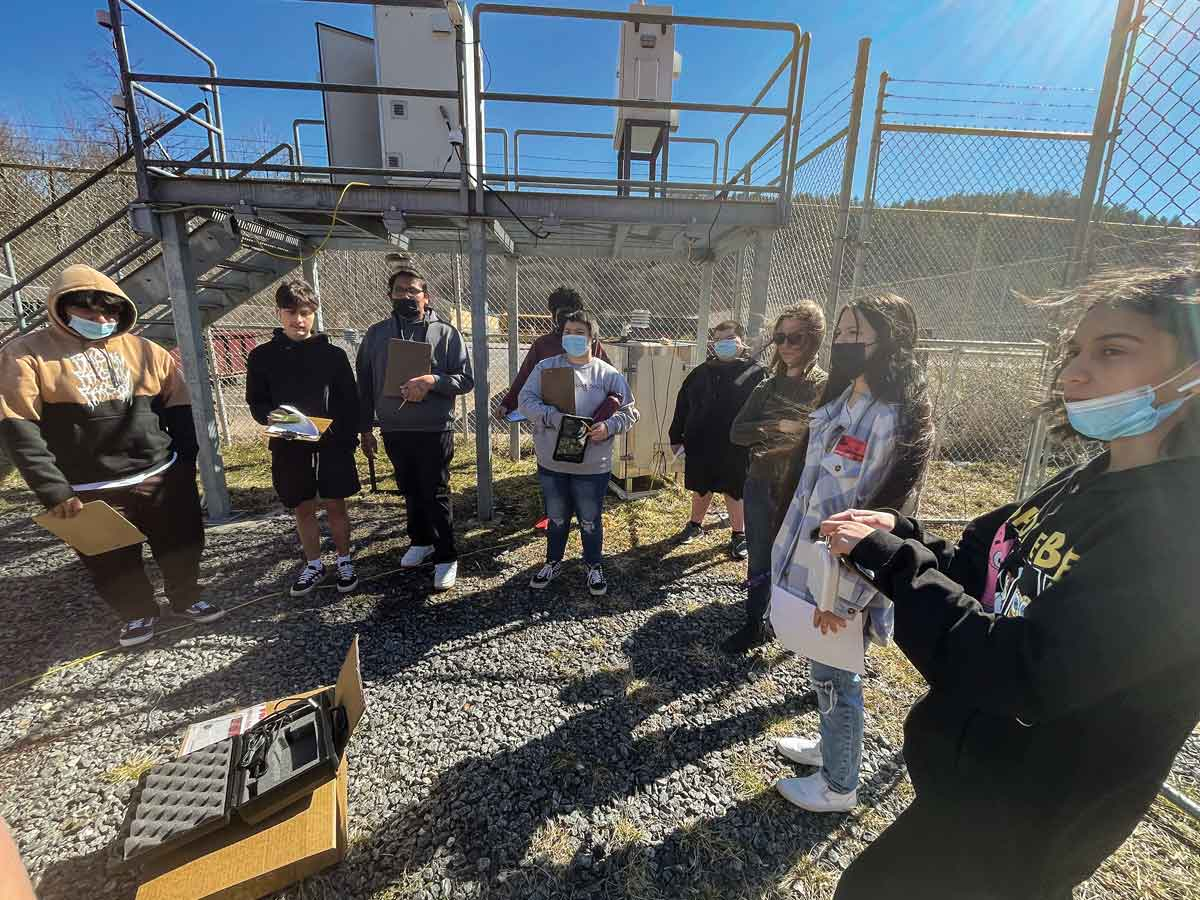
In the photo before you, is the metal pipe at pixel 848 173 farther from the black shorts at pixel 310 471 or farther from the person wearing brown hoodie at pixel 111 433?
the person wearing brown hoodie at pixel 111 433

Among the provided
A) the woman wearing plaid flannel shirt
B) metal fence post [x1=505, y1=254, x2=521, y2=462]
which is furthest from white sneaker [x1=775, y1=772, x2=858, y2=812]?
metal fence post [x1=505, y1=254, x2=521, y2=462]

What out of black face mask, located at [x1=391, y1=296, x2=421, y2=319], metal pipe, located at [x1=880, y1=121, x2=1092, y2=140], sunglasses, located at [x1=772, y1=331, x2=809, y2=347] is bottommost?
sunglasses, located at [x1=772, y1=331, x2=809, y2=347]

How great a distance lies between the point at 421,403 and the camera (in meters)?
3.76

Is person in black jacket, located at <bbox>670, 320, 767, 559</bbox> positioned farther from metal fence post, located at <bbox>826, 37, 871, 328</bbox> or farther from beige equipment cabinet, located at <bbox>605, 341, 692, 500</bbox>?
beige equipment cabinet, located at <bbox>605, 341, 692, 500</bbox>

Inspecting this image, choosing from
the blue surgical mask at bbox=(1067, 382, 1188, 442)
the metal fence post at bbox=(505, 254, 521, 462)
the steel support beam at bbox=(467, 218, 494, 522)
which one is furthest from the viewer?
the metal fence post at bbox=(505, 254, 521, 462)

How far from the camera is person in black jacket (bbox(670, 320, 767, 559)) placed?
4.04m

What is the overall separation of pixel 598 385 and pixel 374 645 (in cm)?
232

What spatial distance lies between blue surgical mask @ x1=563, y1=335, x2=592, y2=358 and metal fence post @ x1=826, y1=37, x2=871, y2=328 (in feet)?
6.99

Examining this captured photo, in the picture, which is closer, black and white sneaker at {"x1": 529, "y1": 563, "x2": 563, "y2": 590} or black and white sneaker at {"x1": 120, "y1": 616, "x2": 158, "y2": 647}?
black and white sneaker at {"x1": 120, "y1": 616, "x2": 158, "y2": 647}

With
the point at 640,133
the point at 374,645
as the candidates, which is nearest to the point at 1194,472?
the point at 374,645

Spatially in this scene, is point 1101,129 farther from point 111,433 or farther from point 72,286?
point 111,433

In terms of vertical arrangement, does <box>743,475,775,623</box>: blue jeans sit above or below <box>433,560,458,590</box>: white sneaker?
above

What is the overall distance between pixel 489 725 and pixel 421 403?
7.33 feet

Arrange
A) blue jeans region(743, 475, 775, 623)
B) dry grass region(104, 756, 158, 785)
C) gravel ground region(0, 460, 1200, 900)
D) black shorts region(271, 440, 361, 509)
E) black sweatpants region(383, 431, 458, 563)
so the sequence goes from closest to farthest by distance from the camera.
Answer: gravel ground region(0, 460, 1200, 900), dry grass region(104, 756, 158, 785), blue jeans region(743, 475, 775, 623), black shorts region(271, 440, 361, 509), black sweatpants region(383, 431, 458, 563)
